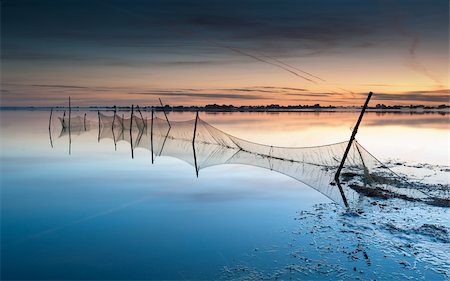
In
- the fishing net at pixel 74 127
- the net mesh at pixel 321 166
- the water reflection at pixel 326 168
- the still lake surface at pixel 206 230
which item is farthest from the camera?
the fishing net at pixel 74 127

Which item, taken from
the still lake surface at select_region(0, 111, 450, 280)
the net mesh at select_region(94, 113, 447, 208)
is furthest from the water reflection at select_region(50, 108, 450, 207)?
the still lake surface at select_region(0, 111, 450, 280)

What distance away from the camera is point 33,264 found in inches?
288

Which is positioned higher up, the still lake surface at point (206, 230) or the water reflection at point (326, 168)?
the water reflection at point (326, 168)

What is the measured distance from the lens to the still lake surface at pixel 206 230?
702 centimetres

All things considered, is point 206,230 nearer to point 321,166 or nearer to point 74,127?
point 321,166

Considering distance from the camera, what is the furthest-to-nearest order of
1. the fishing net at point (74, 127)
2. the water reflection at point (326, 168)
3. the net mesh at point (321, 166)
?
the fishing net at point (74, 127), the net mesh at point (321, 166), the water reflection at point (326, 168)

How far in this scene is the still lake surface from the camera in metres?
7.02

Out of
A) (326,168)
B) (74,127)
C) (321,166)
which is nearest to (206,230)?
(326,168)

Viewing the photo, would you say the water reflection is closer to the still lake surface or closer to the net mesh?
the net mesh

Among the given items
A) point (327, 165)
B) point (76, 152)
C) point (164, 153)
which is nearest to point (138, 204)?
point (327, 165)

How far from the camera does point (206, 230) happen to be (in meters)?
9.39

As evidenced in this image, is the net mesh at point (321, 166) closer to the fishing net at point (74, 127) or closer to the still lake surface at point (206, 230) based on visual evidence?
the still lake surface at point (206, 230)

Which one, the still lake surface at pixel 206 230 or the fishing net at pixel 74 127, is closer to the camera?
the still lake surface at pixel 206 230

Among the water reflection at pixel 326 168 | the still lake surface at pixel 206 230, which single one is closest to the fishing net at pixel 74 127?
the water reflection at pixel 326 168
